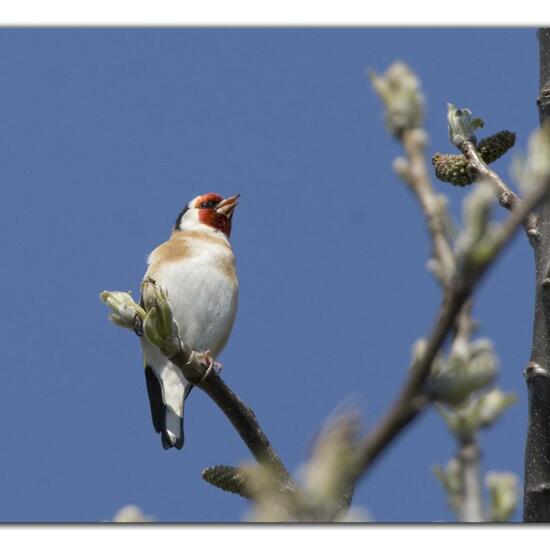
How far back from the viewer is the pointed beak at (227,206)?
394cm

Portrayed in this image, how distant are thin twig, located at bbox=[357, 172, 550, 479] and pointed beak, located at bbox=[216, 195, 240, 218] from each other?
3314 mm

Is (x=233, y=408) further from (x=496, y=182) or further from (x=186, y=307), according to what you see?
(x=186, y=307)

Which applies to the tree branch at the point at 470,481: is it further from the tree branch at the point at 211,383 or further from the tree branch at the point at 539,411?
the tree branch at the point at 211,383

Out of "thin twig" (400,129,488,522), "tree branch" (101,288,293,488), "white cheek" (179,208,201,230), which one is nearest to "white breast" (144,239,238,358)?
"white cheek" (179,208,201,230)

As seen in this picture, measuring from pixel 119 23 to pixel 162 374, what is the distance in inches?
49.6

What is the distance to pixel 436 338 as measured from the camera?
2.08ft

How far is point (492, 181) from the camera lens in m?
1.57

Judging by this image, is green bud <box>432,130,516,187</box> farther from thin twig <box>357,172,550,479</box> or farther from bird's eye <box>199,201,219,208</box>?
bird's eye <box>199,201,219,208</box>

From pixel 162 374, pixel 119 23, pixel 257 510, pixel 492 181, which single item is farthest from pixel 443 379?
pixel 162 374

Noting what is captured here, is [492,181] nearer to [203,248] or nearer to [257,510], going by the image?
[257,510]

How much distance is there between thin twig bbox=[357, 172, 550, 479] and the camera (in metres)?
0.62

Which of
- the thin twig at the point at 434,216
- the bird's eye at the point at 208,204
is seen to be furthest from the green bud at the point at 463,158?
the bird's eye at the point at 208,204

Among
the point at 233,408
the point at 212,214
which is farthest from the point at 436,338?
the point at 212,214

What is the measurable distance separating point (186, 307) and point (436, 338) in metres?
2.56
